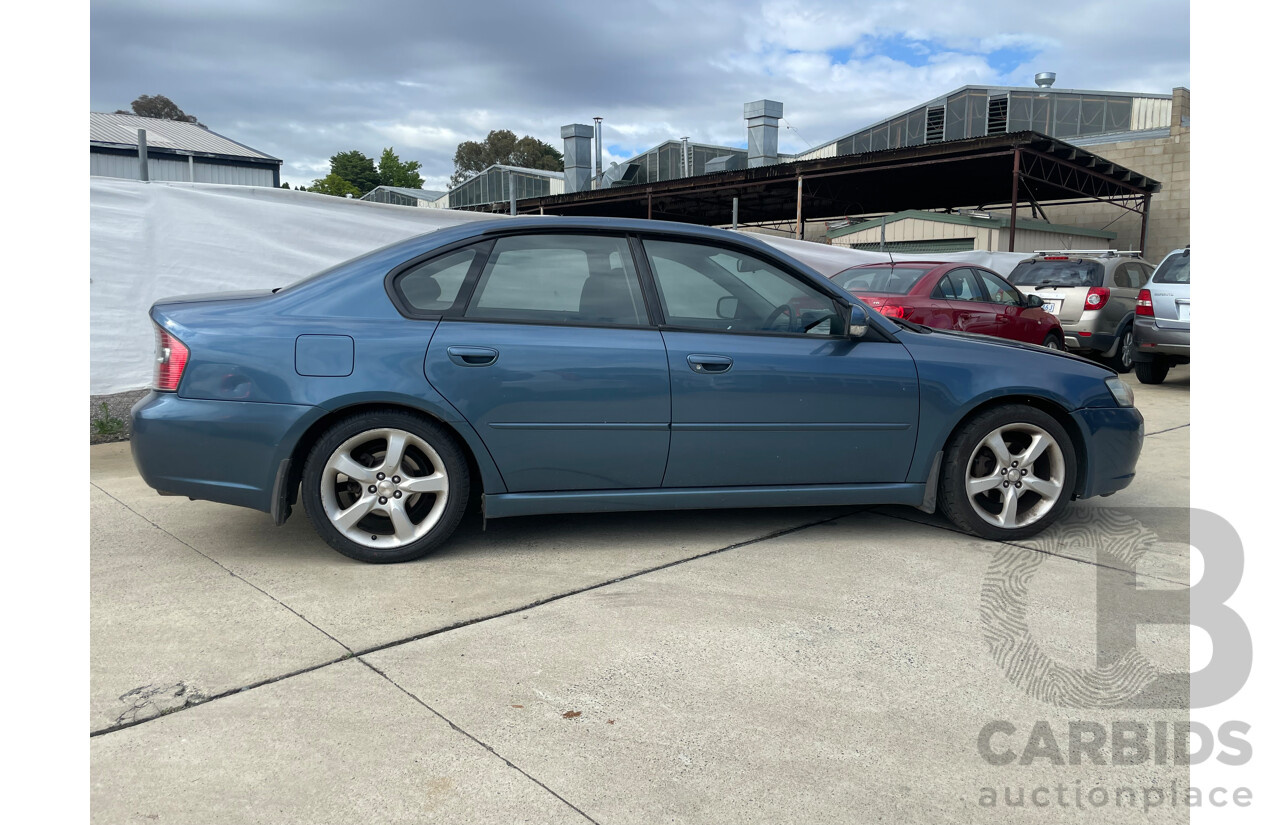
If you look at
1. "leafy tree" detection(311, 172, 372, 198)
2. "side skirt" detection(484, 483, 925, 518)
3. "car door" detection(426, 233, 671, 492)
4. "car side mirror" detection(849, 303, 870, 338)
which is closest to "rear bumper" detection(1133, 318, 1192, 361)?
"side skirt" detection(484, 483, 925, 518)

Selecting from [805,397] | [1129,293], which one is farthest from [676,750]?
[1129,293]

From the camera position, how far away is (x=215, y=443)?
3754 mm

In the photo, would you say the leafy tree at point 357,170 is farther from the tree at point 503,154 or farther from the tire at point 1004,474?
the tire at point 1004,474

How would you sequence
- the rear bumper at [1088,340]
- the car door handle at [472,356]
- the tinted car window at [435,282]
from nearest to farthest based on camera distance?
the car door handle at [472,356]
the tinted car window at [435,282]
the rear bumper at [1088,340]

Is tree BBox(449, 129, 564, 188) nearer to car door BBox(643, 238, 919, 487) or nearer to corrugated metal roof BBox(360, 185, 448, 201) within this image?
corrugated metal roof BBox(360, 185, 448, 201)

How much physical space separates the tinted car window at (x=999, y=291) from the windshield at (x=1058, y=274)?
2052 mm

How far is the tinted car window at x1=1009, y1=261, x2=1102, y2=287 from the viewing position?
12.2m

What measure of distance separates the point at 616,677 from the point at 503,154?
79408 millimetres

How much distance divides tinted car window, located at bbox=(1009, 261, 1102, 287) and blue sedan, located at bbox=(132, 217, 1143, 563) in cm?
854

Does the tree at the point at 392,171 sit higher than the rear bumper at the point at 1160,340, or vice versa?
the tree at the point at 392,171

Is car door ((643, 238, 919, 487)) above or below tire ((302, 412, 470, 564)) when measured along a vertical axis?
above

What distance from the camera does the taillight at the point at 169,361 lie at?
3754 millimetres

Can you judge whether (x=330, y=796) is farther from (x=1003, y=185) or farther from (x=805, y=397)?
(x=1003, y=185)

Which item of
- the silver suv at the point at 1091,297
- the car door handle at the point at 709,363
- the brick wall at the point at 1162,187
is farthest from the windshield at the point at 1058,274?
the brick wall at the point at 1162,187
